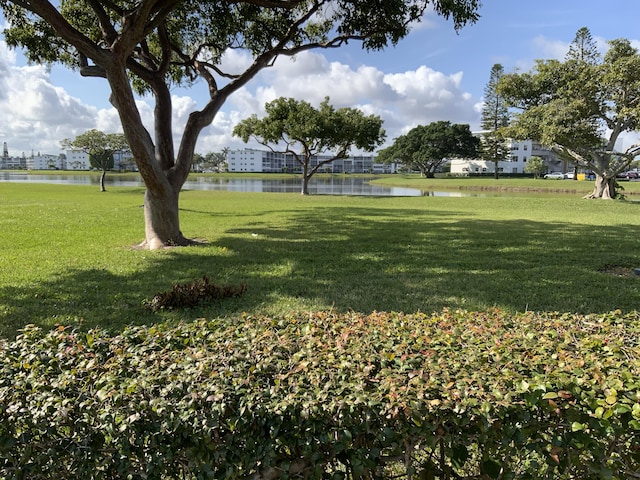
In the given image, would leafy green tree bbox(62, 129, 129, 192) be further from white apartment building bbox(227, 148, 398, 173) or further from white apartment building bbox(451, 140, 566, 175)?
white apartment building bbox(227, 148, 398, 173)

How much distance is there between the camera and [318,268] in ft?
23.6

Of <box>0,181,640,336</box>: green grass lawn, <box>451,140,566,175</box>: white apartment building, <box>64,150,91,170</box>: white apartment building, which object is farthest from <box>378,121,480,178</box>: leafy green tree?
<box>64,150,91,170</box>: white apartment building

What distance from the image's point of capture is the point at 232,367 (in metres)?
1.84

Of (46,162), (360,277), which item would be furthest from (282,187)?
(46,162)

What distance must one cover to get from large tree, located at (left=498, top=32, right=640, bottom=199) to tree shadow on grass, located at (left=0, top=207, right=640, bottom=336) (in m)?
11.9

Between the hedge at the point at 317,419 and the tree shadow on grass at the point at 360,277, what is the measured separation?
1.34 metres

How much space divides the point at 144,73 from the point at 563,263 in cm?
921

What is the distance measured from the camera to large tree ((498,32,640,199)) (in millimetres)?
20203

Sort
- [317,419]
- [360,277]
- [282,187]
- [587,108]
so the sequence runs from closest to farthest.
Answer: [317,419], [360,277], [587,108], [282,187]

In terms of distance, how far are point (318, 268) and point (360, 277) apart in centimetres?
91

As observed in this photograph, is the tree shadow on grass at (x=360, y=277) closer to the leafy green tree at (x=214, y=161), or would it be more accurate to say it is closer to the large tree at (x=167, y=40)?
the large tree at (x=167, y=40)

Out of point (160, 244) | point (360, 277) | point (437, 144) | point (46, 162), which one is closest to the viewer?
point (360, 277)

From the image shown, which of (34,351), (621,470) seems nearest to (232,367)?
(34,351)

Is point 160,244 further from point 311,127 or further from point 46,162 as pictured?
point 46,162
